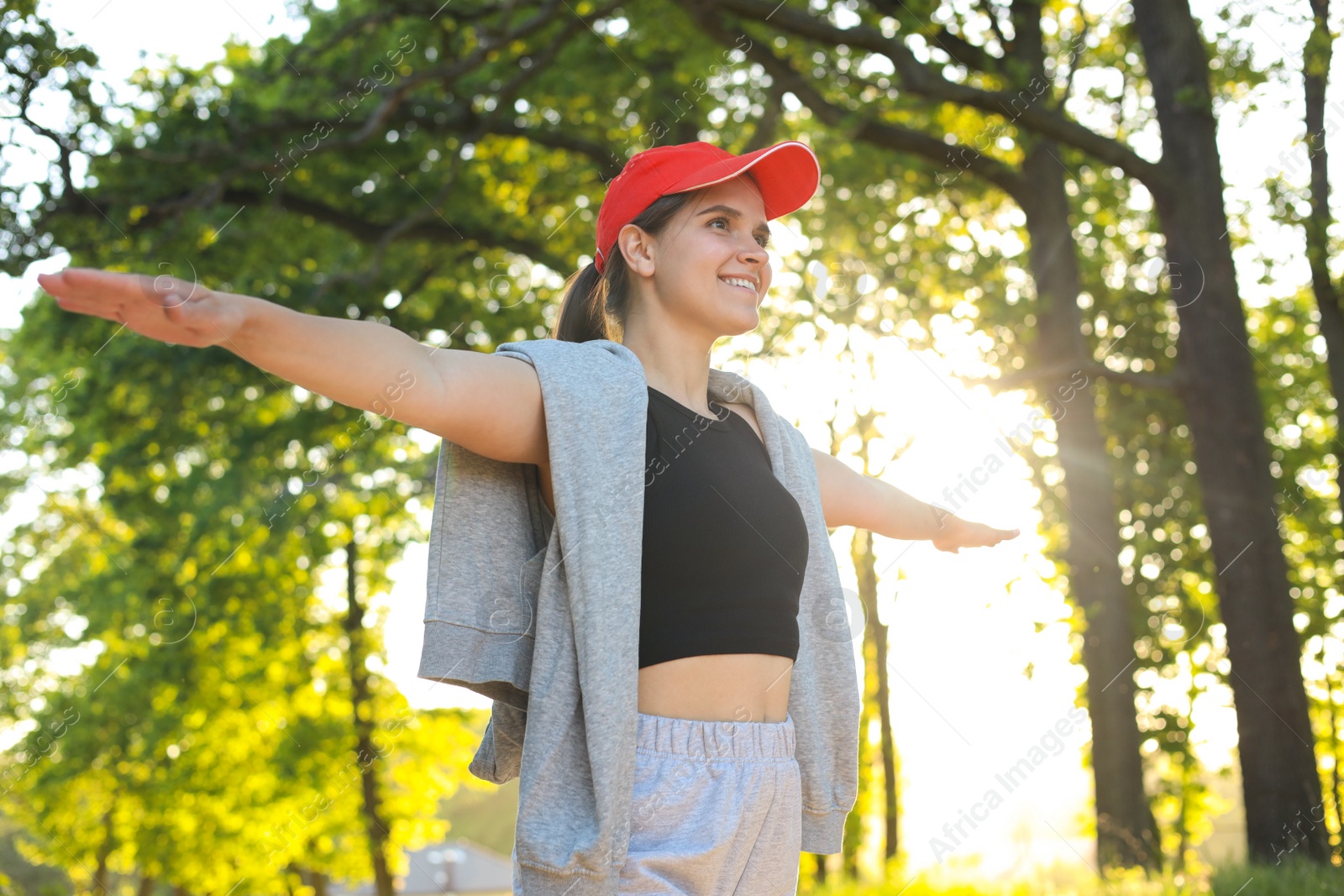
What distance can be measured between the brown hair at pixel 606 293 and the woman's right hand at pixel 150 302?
1.00m

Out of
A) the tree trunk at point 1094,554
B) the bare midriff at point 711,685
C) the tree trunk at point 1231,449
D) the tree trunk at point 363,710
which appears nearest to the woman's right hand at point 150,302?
the bare midriff at point 711,685

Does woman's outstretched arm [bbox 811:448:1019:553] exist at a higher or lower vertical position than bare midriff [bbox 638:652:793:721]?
higher

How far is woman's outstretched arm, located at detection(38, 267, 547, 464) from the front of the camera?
138 centimetres

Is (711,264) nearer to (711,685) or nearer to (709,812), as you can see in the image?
(711,685)

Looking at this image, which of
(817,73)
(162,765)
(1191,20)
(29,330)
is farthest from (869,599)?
(162,765)

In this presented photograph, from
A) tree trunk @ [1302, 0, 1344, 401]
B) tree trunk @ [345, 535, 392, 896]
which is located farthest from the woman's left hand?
tree trunk @ [345, 535, 392, 896]

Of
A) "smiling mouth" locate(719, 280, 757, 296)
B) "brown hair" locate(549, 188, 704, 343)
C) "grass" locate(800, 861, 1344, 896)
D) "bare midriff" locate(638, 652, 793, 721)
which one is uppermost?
"brown hair" locate(549, 188, 704, 343)

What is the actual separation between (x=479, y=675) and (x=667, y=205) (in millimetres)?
1019

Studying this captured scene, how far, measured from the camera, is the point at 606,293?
2.42 meters

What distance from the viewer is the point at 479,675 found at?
1786mm

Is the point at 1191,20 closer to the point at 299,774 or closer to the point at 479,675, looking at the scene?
the point at 479,675

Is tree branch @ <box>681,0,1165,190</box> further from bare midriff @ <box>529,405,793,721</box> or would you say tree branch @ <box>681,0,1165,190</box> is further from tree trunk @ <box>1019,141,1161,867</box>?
bare midriff @ <box>529,405,793,721</box>

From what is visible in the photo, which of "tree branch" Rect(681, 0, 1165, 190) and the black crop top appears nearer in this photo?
the black crop top

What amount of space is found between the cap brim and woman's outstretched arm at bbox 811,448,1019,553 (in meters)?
0.57
